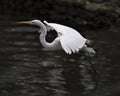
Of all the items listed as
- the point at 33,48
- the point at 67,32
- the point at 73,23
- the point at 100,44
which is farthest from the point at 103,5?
the point at 67,32

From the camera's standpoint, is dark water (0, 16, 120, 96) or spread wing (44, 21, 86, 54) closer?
spread wing (44, 21, 86, 54)

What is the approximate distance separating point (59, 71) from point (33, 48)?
7.91 ft

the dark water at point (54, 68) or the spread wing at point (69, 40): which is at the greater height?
the spread wing at point (69, 40)

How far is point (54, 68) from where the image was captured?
1397 centimetres

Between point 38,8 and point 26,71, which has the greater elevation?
point 38,8

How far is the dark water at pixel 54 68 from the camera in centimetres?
1221

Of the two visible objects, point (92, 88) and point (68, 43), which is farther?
point (92, 88)

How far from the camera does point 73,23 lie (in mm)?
19375

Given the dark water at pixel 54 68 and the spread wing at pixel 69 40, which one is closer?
the spread wing at pixel 69 40

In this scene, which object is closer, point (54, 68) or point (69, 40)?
point (69, 40)

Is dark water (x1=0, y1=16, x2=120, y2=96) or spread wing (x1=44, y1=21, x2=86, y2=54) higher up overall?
spread wing (x1=44, y1=21, x2=86, y2=54)

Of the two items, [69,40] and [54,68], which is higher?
[69,40]

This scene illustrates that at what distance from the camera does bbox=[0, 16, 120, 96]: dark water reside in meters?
12.2

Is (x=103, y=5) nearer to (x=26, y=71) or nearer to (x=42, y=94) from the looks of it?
(x=26, y=71)
